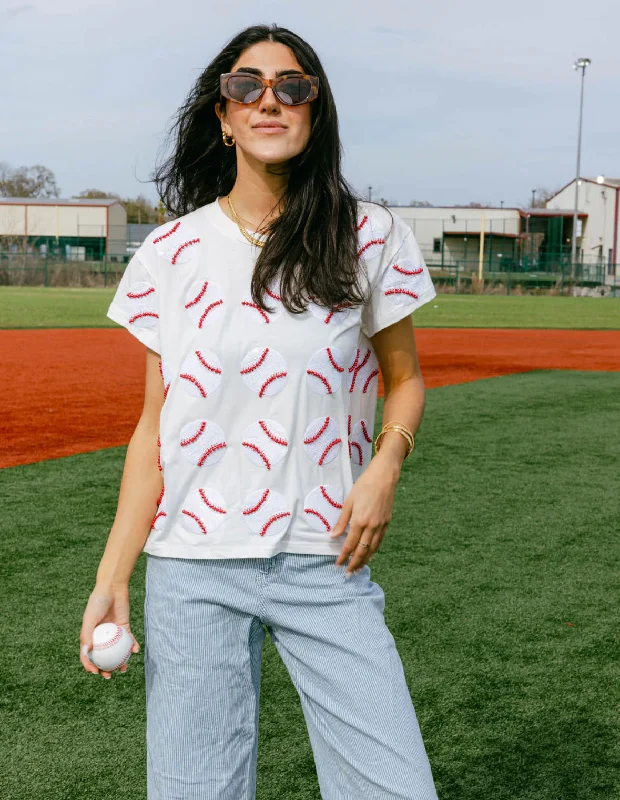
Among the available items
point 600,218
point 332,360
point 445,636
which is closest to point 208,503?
point 332,360

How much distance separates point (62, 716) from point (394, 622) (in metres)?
1.56

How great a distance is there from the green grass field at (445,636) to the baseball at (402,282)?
1.77m

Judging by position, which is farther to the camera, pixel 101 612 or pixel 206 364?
pixel 101 612

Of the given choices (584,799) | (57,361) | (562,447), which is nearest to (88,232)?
(57,361)

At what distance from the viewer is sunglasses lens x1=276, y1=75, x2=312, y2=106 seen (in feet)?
6.85

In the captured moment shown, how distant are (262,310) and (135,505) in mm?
441

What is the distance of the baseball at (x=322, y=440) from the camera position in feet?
6.35

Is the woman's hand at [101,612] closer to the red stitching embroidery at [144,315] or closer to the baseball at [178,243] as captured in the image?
the red stitching embroidery at [144,315]

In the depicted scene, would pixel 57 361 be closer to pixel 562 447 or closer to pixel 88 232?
pixel 562 447

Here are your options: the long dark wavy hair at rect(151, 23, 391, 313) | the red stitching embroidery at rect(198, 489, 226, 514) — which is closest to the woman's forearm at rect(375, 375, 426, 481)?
the long dark wavy hair at rect(151, 23, 391, 313)

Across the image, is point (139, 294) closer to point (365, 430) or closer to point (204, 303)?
point (204, 303)

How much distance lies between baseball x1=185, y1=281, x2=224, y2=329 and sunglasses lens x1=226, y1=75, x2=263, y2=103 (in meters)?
0.39

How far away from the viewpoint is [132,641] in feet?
7.03

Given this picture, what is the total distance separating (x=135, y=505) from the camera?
2053 mm
